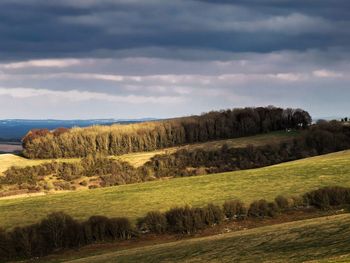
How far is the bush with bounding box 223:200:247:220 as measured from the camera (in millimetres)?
46906

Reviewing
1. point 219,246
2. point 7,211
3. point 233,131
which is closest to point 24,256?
point 7,211

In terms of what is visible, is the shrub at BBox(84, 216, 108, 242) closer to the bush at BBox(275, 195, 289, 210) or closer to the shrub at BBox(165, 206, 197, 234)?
the shrub at BBox(165, 206, 197, 234)

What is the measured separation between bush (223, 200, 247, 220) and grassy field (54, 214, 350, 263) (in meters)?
14.7

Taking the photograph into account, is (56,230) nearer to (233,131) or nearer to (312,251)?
(312,251)

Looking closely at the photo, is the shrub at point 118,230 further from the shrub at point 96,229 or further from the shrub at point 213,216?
the shrub at point 213,216

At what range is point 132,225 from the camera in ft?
152

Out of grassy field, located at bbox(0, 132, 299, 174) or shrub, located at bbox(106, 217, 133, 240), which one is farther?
grassy field, located at bbox(0, 132, 299, 174)

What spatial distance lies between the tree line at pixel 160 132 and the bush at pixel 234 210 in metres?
97.8

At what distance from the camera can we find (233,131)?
153875 millimetres

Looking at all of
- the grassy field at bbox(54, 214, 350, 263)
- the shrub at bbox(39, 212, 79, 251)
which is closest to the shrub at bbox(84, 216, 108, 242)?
the shrub at bbox(39, 212, 79, 251)

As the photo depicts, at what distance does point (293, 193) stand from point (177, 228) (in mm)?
13863

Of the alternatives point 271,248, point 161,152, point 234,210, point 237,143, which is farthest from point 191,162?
point 271,248

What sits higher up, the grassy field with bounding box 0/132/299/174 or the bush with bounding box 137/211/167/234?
the grassy field with bounding box 0/132/299/174

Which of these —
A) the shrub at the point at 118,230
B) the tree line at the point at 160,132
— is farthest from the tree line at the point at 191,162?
the shrub at the point at 118,230
